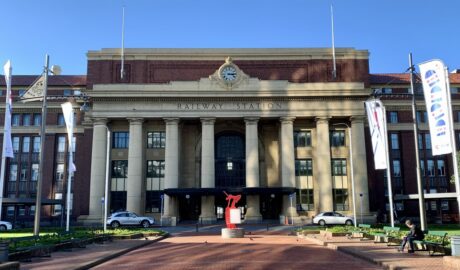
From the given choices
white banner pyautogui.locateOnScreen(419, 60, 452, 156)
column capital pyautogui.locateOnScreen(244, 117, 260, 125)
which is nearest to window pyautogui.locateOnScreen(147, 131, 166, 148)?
column capital pyautogui.locateOnScreen(244, 117, 260, 125)

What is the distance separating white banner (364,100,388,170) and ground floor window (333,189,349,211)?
1060 inches

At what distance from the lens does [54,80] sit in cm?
7006

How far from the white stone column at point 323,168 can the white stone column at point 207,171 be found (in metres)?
12.9

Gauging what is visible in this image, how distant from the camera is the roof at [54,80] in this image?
68.4 m

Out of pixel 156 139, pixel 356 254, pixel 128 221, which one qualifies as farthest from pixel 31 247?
pixel 156 139

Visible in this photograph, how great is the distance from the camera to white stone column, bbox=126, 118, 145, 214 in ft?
174

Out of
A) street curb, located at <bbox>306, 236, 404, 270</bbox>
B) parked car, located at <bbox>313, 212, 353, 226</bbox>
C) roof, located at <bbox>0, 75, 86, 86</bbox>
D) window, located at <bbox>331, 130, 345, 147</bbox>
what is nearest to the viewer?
street curb, located at <bbox>306, 236, 404, 270</bbox>

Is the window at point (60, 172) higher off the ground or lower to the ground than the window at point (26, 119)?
lower

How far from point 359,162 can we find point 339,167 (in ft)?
9.62

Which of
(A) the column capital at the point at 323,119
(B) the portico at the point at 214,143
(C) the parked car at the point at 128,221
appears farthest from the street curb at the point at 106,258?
(A) the column capital at the point at 323,119

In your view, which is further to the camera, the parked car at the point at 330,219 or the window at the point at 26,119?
the window at the point at 26,119

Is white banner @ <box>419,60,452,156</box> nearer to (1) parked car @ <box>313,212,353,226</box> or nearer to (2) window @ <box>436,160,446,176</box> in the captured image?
(1) parked car @ <box>313,212,353,226</box>

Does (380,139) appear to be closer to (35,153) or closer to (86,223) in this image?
(86,223)

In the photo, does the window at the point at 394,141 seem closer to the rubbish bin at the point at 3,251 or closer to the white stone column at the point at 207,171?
the white stone column at the point at 207,171
